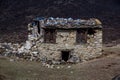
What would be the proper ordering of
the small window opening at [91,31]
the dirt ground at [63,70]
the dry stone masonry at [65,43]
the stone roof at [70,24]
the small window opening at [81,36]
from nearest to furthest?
the dirt ground at [63,70] → the dry stone masonry at [65,43] → the stone roof at [70,24] → the small window opening at [81,36] → the small window opening at [91,31]

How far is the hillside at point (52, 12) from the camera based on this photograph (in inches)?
2370

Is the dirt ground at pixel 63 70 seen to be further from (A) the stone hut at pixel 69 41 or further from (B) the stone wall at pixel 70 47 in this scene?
(A) the stone hut at pixel 69 41

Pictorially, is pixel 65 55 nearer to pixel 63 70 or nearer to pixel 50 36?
pixel 50 36

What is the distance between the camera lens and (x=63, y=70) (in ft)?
100

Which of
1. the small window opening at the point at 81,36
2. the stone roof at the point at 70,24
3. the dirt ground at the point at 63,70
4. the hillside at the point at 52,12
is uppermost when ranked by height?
the stone roof at the point at 70,24

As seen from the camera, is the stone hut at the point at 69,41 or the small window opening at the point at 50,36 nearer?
the stone hut at the point at 69,41

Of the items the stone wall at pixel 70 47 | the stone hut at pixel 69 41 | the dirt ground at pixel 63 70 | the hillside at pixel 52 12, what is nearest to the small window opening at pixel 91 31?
the stone hut at pixel 69 41

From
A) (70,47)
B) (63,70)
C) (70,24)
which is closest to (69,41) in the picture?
(70,47)

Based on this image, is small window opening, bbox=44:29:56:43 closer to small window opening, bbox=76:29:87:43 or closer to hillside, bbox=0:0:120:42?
small window opening, bbox=76:29:87:43

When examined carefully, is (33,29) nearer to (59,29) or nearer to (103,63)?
(59,29)

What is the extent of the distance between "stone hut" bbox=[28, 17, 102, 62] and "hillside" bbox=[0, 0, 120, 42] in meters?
19.7

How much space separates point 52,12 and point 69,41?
30548 millimetres

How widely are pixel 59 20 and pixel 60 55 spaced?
3.51 metres

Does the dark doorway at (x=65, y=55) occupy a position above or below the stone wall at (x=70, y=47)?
below
